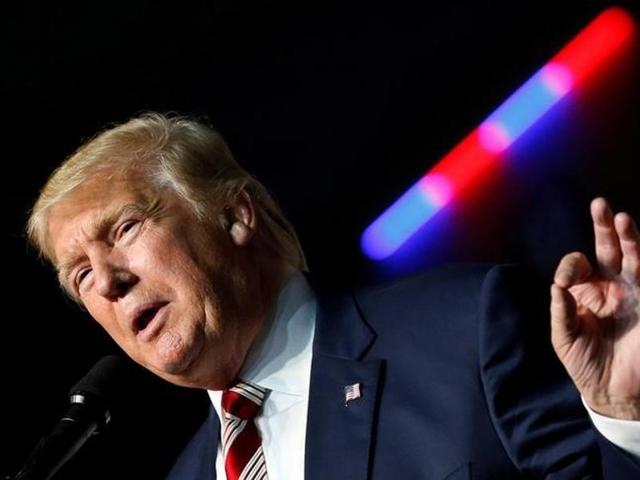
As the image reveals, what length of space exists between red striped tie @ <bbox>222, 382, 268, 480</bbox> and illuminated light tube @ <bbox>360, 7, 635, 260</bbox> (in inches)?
44.9

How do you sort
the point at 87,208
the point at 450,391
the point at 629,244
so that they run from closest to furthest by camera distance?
the point at 629,244, the point at 450,391, the point at 87,208

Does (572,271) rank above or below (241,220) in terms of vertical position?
below

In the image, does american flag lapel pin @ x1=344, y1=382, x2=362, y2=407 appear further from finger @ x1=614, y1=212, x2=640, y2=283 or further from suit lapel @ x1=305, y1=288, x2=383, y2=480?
finger @ x1=614, y1=212, x2=640, y2=283

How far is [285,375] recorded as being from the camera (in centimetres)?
233

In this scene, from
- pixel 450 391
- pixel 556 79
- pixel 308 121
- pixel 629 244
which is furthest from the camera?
pixel 308 121

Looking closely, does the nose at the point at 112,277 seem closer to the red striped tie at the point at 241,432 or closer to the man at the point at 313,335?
the man at the point at 313,335

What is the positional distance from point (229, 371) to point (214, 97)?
1.24 m

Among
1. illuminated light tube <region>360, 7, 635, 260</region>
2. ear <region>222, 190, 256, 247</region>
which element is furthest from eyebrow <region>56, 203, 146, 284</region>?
illuminated light tube <region>360, 7, 635, 260</region>

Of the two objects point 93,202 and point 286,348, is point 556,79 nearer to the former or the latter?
point 286,348

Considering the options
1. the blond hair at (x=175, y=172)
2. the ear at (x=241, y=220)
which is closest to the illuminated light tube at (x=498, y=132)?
the blond hair at (x=175, y=172)

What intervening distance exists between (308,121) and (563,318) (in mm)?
1731

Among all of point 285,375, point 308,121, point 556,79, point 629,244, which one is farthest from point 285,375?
point 556,79

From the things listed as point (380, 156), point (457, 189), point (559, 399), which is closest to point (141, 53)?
point (380, 156)

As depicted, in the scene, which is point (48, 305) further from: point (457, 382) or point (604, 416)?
point (604, 416)
